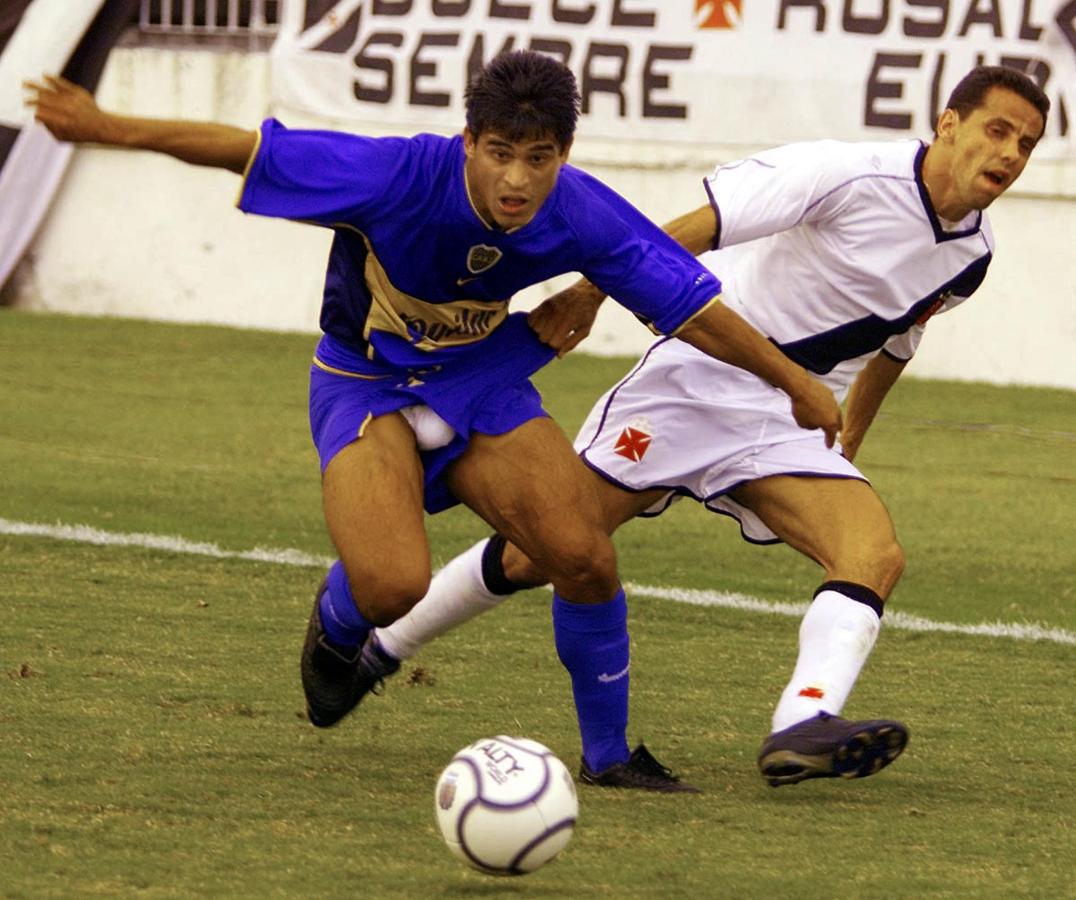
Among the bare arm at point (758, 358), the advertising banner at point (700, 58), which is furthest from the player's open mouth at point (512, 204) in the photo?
the advertising banner at point (700, 58)

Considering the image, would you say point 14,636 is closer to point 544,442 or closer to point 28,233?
point 544,442

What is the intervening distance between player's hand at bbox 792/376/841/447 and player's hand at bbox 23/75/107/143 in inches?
63.2

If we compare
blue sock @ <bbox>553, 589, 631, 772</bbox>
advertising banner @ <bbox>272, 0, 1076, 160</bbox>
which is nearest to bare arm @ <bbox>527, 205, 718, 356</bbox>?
blue sock @ <bbox>553, 589, 631, 772</bbox>

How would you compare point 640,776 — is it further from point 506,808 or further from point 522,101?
point 522,101

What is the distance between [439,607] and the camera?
18.5 ft

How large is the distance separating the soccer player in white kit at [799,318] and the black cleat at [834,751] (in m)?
0.63

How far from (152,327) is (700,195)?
12.2 feet

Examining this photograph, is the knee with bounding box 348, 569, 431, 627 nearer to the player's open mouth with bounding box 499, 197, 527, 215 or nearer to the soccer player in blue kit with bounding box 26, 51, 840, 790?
the soccer player in blue kit with bounding box 26, 51, 840, 790

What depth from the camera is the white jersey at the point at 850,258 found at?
5.49m

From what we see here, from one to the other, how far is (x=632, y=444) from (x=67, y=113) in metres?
1.74

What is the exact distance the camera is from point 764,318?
222 inches

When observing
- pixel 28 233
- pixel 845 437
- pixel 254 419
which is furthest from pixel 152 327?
pixel 845 437

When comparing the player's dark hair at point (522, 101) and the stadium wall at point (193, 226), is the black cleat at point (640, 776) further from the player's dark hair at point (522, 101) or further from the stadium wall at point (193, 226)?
the stadium wall at point (193, 226)

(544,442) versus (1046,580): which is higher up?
(544,442)
